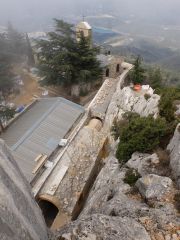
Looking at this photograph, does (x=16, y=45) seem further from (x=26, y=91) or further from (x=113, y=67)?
(x=113, y=67)

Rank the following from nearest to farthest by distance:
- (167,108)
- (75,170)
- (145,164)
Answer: (145,164), (167,108), (75,170)

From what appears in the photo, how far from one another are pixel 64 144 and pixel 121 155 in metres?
8.51

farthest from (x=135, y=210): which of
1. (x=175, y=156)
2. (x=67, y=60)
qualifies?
(x=67, y=60)

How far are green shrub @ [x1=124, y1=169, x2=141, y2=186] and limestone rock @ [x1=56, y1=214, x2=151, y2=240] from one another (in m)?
3.94

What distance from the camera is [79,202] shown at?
19.5 m

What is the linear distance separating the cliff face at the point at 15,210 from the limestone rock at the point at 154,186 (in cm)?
500

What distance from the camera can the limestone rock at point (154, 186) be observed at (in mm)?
11086

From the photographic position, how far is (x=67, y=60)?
3198 centimetres

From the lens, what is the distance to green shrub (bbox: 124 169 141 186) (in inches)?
523

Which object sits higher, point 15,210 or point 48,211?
point 15,210

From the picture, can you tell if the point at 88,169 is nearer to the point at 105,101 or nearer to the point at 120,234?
the point at 105,101

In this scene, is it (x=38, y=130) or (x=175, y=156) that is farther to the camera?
(x=38, y=130)

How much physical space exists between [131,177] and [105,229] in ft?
16.5

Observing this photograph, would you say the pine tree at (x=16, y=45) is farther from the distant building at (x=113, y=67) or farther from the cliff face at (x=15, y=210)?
the cliff face at (x=15, y=210)
